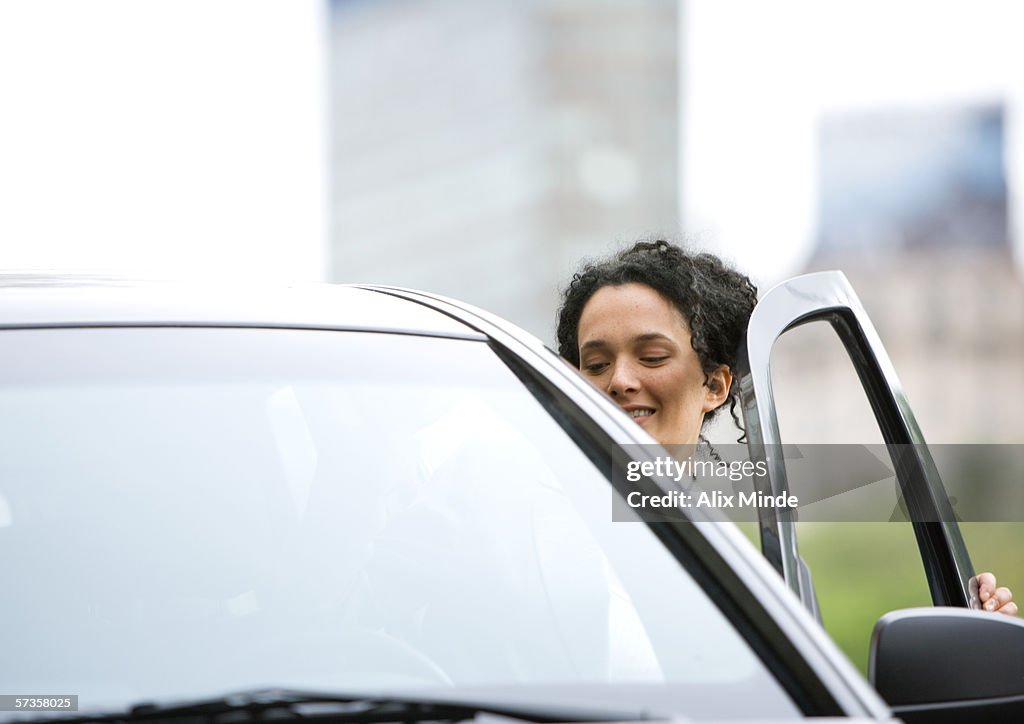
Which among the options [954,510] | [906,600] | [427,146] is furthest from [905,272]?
[954,510]

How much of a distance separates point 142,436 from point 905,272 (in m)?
80.9

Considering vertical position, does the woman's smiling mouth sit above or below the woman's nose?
below

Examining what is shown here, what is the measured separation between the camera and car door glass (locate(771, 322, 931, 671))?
277 cm

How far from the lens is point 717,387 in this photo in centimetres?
312

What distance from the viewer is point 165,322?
6.49ft

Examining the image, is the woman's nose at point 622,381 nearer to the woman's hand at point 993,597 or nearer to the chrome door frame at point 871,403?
the chrome door frame at point 871,403

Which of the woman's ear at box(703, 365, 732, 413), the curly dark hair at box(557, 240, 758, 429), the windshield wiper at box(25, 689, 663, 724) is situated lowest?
the windshield wiper at box(25, 689, 663, 724)

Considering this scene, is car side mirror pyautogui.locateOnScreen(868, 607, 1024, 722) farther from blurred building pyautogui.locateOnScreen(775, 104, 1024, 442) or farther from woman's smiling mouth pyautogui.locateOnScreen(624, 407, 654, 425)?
blurred building pyautogui.locateOnScreen(775, 104, 1024, 442)

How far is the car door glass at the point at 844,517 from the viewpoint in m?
2.77

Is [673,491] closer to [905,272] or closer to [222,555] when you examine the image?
[222,555]

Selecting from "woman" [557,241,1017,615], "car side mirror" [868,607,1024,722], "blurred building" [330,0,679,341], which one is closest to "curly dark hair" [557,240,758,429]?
"woman" [557,241,1017,615]

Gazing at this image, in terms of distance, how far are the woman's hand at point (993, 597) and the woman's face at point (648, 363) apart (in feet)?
2.18
